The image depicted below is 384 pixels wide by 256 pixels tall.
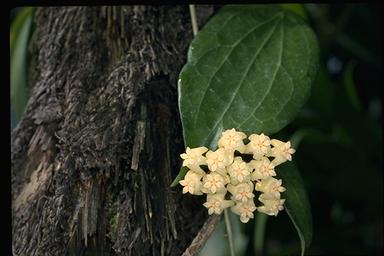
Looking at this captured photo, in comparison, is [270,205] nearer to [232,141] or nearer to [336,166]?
[232,141]

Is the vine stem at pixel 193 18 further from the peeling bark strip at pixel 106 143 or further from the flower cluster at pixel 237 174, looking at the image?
the flower cluster at pixel 237 174

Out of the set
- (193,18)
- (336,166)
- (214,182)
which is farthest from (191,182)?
(336,166)

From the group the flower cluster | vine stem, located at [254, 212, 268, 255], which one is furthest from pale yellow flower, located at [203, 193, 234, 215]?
vine stem, located at [254, 212, 268, 255]

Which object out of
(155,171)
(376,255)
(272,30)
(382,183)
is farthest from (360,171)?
(155,171)

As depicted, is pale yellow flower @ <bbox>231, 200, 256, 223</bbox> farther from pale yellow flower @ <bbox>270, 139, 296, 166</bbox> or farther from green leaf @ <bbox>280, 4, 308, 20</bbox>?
green leaf @ <bbox>280, 4, 308, 20</bbox>

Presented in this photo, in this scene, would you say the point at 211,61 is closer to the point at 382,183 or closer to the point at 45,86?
the point at 45,86

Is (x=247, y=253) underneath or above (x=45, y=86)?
underneath
